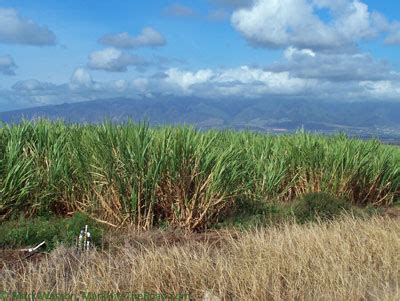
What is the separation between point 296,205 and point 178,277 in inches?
181

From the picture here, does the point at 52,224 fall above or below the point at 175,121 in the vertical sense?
below

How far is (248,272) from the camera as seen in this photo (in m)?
4.69

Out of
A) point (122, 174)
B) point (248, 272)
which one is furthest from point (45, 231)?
point (248, 272)

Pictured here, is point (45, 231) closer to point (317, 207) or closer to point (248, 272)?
point (248, 272)

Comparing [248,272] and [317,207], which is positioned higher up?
[248,272]

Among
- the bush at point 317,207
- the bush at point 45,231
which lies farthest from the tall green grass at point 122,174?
the bush at point 317,207

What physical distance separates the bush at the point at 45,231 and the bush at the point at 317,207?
128 inches

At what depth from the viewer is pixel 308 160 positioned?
10.9m

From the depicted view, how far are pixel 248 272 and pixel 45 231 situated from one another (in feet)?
10.6

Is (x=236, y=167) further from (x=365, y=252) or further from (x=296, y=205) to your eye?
(x=365, y=252)

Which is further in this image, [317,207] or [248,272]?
[317,207]

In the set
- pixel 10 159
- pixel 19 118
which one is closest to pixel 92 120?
pixel 19 118

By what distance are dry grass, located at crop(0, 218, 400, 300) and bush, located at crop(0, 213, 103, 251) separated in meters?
1.13

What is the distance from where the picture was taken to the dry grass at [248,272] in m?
4.40
